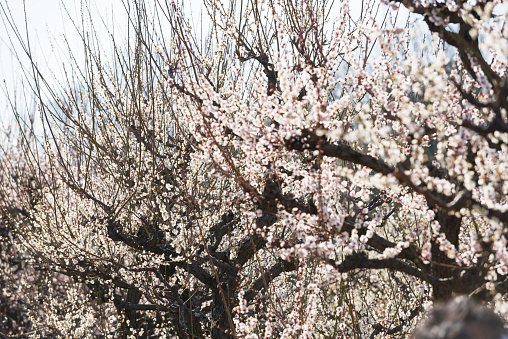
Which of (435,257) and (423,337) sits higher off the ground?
(435,257)

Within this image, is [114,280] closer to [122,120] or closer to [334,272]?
[122,120]

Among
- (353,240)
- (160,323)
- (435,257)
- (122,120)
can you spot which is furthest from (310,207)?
(160,323)

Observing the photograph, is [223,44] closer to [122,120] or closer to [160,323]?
[122,120]

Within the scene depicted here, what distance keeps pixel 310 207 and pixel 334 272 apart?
0.63 m

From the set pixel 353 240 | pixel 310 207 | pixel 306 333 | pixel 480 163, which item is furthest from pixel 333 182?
pixel 306 333

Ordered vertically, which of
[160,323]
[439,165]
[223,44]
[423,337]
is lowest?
[423,337]

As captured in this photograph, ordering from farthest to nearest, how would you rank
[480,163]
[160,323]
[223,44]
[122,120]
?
1. [160,323]
2. [122,120]
3. [223,44]
4. [480,163]

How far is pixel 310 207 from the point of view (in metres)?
3.53

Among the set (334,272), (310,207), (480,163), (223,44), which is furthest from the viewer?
(223,44)

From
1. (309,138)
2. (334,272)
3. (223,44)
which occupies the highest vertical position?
(223,44)

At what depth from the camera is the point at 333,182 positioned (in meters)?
3.46

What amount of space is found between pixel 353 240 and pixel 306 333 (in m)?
1.17

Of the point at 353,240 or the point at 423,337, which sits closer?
the point at 423,337

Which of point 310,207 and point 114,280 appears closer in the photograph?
point 310,207
